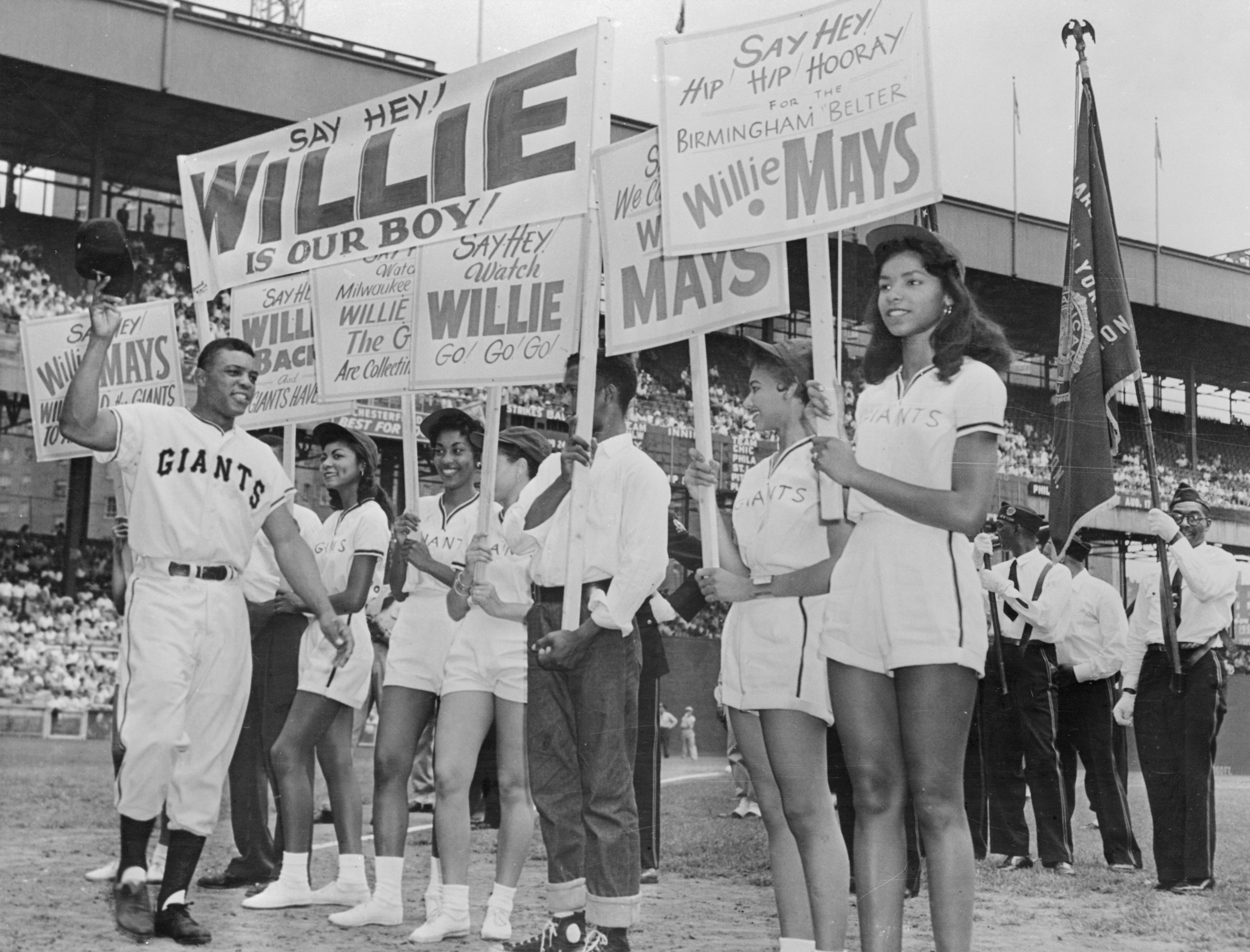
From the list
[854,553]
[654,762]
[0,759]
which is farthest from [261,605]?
[0,759]

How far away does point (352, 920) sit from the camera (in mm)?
4957

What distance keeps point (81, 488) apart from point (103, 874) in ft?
42.9

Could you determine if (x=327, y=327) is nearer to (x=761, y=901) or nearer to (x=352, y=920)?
(x=352, y=920)

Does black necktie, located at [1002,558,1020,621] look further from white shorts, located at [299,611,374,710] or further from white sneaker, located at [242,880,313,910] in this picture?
white sneaker, located at [242,880,313,910]

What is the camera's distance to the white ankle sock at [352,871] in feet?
17.6

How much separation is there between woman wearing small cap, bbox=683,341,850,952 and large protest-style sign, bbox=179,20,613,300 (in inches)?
49.1

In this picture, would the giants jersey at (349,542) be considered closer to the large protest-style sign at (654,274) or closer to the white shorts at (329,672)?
the white shorts at (329,672)

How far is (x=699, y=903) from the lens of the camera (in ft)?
18.5

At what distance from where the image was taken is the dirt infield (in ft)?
15.1

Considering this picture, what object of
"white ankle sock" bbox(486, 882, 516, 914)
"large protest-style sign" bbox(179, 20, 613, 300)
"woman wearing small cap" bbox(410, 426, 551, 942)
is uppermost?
"large protest-style sign" bbox(179, 20, 613, 300)

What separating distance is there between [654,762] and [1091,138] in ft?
10.1

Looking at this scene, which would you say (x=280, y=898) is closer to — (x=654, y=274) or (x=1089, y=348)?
(x=654, y=274)

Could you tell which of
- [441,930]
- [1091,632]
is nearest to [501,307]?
[441,930]

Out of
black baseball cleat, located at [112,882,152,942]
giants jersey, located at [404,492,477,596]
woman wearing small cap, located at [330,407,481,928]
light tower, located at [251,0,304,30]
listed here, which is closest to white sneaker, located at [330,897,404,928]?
woman wearing small cap, located at [330,407,481,928]
